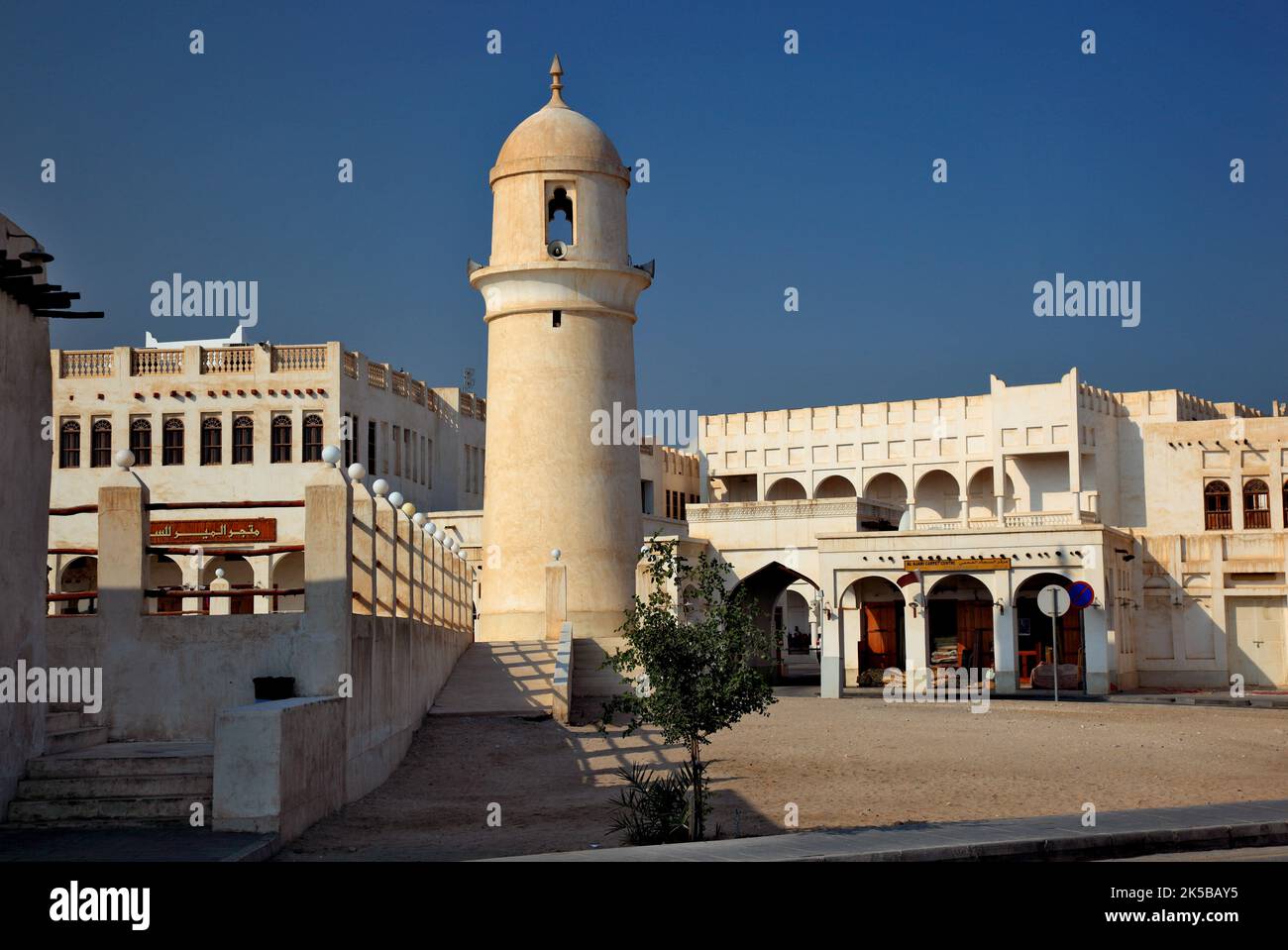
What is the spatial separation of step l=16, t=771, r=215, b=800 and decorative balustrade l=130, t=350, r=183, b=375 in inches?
1351

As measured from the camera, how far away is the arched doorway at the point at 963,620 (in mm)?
47128

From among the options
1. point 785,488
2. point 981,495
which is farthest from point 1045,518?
point 785,488

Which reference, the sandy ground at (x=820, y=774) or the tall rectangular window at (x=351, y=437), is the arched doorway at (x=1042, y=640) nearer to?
the sandy ground at (x=820, y=774)

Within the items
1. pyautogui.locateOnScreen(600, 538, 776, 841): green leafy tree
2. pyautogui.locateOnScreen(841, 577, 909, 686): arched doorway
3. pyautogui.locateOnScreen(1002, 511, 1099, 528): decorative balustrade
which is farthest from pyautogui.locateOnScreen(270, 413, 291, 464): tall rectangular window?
Answer: pyautogui.locateOnScreen(600, 538, 776, 841): green leafy tree

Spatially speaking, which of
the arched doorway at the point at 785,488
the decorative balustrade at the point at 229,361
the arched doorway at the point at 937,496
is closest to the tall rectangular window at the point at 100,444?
the decorative balustrade at the point at 229,361

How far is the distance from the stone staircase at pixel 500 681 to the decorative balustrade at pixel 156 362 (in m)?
17.2

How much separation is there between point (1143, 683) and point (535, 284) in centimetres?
2102

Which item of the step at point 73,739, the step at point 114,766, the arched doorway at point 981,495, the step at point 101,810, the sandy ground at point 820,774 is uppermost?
the arched doorway at point 981,495

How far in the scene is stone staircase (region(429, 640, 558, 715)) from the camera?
1059 inches

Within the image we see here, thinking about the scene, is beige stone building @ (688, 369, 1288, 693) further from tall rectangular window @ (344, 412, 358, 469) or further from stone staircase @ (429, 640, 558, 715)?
tall rectangular window @ (344, 412, 358, 469)

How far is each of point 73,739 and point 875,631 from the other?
36273 millimetres

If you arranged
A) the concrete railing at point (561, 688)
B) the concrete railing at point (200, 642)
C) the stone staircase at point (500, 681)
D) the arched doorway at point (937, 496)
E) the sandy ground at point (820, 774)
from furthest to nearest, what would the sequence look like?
the arched doorway at point (937, 496) < the stone staircase at point (500, 681) < the concrete railing at point (561, 688) < the concrete railing at point (200, 642) < the sandy ground at point (820, 774)

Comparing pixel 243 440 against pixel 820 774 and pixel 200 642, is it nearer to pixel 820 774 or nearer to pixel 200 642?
pixel 820 774
